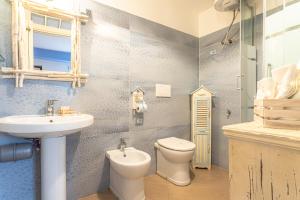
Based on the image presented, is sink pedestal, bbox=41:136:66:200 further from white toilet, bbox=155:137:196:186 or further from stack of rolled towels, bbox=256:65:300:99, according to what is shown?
stack of rolled towels, bbox=256:65:300:99

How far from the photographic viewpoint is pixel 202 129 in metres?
2.56

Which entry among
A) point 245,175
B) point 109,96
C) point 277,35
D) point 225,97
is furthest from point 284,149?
point 225,97

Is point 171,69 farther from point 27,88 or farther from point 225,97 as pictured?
point 27,88

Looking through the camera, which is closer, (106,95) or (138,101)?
(106,95)

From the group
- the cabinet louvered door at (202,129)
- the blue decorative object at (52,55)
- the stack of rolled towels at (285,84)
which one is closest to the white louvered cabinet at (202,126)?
the cabinet louvered door at (202,129)

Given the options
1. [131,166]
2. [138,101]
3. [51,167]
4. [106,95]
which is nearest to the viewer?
[51,167]

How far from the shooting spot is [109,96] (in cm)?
200

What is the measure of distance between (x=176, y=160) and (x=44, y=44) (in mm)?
1761

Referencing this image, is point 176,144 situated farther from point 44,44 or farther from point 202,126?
point 44,44

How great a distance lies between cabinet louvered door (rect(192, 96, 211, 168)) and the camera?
99.9 inches

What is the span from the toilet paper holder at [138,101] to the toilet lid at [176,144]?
0.48 metres

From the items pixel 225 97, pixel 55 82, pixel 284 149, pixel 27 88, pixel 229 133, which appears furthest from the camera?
pixel 225 97

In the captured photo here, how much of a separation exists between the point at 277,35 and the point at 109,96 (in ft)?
5.06

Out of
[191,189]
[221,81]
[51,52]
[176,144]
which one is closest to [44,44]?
[51,52]
